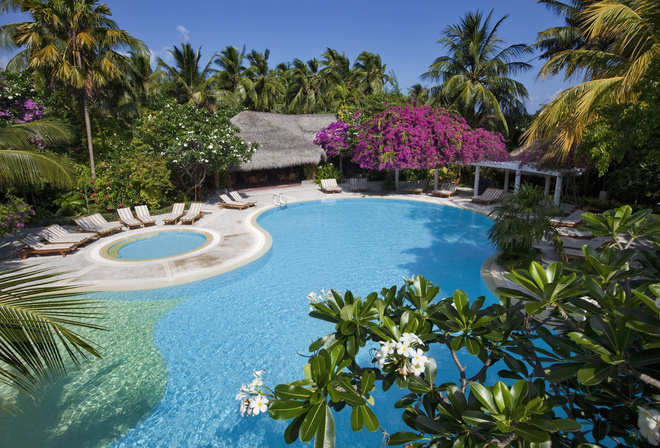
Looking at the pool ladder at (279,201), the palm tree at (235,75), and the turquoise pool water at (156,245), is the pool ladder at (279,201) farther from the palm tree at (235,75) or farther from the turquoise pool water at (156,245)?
the palm tree at (235,75)

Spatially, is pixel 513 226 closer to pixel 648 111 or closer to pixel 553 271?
Result: pixel 648 111

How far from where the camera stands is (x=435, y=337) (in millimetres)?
2295

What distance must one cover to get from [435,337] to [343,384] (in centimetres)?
78

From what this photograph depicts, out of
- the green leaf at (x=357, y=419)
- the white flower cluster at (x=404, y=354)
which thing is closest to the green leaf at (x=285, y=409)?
the green leaf at (x=357, y=419)

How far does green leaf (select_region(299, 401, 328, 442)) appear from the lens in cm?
168

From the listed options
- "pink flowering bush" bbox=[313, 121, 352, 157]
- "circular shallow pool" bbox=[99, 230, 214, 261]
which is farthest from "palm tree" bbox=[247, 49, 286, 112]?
"circular shallow pool" bbox=[99, 230, 214, 261]

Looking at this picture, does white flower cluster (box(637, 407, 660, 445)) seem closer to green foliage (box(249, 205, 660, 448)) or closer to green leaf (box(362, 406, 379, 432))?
green foliage (box(249, 205, 660, 448))

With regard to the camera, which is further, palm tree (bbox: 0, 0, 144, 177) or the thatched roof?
the thatched roof

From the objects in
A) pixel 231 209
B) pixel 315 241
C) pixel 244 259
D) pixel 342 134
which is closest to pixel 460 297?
pixel 244 259

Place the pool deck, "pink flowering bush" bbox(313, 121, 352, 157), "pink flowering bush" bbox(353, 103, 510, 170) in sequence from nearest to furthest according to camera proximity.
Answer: the pool deck, "pink flowering bush" bbox(353, 103, 510, 170), "pink flowering bush" bbox(313, 121, 352, 157)

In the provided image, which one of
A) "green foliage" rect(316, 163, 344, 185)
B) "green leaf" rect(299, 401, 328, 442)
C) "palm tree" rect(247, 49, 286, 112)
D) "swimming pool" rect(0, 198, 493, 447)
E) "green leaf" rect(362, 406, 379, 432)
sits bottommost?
"swimming pool" rect(0, 198, 493, 447)

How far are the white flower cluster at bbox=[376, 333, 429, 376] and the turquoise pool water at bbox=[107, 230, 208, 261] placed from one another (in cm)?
1058

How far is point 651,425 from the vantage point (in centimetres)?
142

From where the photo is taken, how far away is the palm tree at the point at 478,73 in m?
19.6
